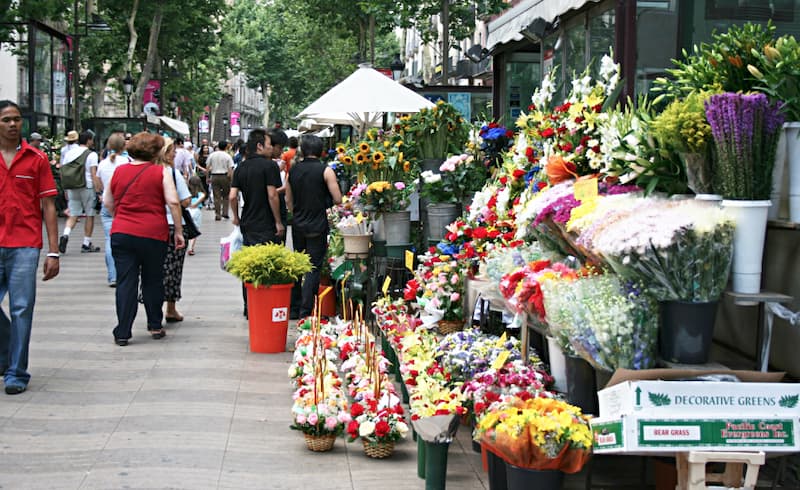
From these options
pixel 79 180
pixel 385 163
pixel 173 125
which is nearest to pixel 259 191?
pixel 385 163

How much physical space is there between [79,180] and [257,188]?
6.36 meters

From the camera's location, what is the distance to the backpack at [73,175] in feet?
50.7

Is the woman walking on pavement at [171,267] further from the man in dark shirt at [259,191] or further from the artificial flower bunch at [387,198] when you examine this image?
the artificial flower bunch at [387,198]

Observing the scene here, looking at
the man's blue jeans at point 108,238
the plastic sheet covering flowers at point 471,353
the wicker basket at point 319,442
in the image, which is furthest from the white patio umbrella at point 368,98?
the wicker basket at point 319,442

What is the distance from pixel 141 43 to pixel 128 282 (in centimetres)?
3473

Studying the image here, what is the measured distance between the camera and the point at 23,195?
24.1ft

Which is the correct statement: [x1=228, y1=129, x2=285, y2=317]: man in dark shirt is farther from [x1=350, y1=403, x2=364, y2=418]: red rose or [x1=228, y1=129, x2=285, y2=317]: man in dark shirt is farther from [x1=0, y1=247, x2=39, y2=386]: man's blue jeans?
[x1=350, y1=403, x2=364, y2=418]: red rose

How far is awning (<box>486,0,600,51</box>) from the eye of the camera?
821 cm

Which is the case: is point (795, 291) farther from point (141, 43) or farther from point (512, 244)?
point (141, 43)

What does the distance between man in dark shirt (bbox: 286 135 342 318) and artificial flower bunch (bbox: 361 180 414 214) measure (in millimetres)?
842

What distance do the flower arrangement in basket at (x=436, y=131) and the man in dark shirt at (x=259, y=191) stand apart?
155 centimetres

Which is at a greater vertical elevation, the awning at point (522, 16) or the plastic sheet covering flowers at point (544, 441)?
the awning at point (522, 16)

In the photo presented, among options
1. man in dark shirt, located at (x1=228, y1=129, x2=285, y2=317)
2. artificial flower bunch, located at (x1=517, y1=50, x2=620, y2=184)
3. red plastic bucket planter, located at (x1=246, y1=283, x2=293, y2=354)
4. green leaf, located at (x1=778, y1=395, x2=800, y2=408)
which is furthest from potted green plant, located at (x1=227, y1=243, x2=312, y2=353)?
green leaf, located at (x1=778, y1=395, x2=800, y2=408)

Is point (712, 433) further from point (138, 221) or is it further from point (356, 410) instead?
point (138, 221)
